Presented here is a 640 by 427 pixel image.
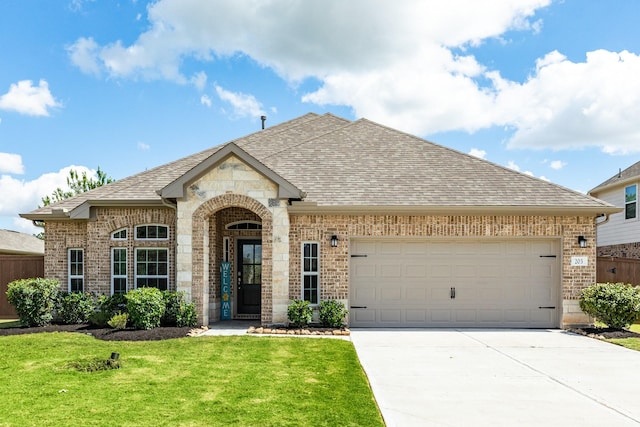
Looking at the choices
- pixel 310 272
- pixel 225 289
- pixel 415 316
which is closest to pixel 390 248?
pixel 415 316

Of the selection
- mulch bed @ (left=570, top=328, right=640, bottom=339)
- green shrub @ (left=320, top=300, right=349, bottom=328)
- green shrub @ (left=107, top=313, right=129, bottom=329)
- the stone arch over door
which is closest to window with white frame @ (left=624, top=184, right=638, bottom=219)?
mulch bed @ (left=570, top=328, right=640, bottom=339)

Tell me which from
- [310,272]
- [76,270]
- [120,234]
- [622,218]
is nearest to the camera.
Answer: [310,272]

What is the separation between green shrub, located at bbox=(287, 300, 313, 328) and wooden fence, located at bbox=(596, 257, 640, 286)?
8.67 meters

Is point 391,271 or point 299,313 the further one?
point 391,271

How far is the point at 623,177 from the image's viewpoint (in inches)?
813

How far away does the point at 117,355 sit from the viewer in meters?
8.30

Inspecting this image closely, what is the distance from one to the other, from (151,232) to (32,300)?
3.24 meters

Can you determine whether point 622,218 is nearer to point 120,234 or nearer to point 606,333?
point 606,333

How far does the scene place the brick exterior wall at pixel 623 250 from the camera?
19.1 m

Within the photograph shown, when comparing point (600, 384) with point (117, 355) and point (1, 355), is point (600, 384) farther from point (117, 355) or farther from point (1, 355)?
Result: point (1, 355)

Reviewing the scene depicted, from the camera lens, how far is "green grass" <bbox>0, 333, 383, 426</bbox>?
219 inches

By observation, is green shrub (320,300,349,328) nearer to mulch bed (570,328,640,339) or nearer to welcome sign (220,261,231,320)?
welcome sign (220,261,231,320)

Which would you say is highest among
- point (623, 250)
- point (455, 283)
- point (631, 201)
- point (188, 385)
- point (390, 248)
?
point (631, 201)

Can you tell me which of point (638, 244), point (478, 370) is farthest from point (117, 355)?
point (638, 244)
